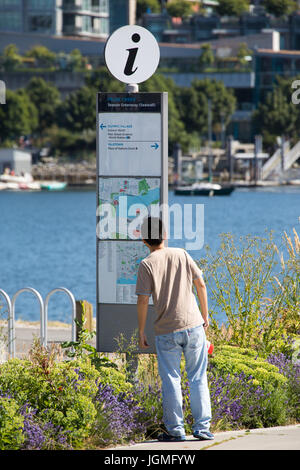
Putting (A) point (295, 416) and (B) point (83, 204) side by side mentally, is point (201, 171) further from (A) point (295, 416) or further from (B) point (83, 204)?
(A) point (295, 416)

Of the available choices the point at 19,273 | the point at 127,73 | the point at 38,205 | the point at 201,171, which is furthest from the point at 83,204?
the point at 127,73

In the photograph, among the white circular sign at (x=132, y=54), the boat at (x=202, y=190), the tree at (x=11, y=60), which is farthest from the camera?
the tree at (x=11, y=60)

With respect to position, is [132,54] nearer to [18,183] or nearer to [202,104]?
[18,183]

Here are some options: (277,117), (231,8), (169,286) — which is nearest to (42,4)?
(231,8)

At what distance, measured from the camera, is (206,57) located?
144 metres

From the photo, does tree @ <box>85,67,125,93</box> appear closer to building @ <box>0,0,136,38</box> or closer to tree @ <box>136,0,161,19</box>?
building @ <box>0,0,136,38</box>

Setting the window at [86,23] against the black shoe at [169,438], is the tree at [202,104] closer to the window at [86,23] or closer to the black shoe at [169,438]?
the window at [86,23]

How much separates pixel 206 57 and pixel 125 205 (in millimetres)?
137437

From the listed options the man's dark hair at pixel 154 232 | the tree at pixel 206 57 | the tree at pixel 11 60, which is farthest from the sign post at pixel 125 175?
the tree at pixel 11 60

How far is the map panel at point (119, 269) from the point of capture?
8867 millimetres

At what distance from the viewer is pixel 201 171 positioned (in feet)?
405

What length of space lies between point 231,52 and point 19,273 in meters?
102

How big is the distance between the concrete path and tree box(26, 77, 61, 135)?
123 metres

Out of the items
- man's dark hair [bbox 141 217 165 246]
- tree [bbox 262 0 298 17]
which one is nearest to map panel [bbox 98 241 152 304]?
man's dark hair [bbox 141 217 165 246]
